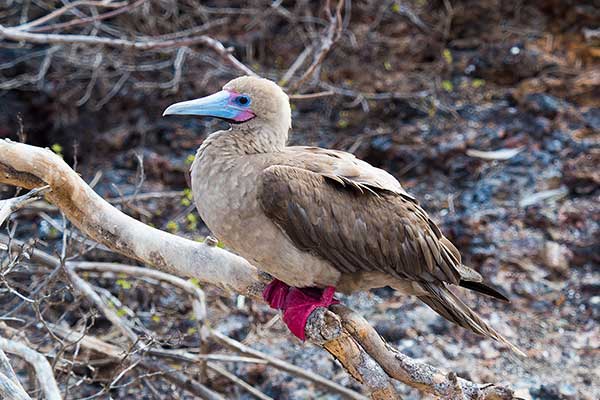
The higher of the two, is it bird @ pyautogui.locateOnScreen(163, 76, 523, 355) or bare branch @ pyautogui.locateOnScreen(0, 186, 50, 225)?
bare branch @ pyautogui.locateOnScreen(0, 186, 50, 225)

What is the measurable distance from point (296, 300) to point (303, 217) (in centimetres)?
33

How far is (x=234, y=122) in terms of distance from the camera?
294 cm

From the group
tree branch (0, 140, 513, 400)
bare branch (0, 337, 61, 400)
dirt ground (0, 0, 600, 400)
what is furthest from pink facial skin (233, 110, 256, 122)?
dirt ground (0, 0, 600, 400)

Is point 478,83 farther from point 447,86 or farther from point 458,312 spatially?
point 458,312

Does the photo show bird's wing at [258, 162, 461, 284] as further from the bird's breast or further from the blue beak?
Answer: the blue beak

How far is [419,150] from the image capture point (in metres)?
5.74

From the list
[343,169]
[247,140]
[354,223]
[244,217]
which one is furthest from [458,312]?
[247,140]

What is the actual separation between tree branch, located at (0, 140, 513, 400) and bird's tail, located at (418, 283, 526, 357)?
34cm

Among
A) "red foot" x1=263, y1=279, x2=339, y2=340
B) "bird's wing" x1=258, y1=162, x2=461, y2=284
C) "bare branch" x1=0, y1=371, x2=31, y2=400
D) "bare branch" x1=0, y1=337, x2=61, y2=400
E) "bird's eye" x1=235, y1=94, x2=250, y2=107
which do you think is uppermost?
"bird's eye" x1=235, y1=94, x2=250, y2=107

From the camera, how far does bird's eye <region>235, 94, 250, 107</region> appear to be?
9.53 feet

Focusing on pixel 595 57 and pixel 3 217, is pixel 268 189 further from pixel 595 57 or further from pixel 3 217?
pixel 595 57

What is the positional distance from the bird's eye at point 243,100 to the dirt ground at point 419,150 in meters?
1.33

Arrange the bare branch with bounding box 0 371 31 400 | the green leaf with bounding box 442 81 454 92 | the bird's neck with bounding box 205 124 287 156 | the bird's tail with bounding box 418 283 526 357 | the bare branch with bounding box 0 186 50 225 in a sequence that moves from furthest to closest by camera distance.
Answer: the green leaf with bounding box 442 81 454 92, the bird's tail with bounding box 418 283 526 357, the bird's neck with bounding box 205 124 287 156, the bare branch with bounding box 0 186 50 225, the bare branch with bounding box 0 371 31 400

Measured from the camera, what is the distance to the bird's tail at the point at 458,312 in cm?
295
